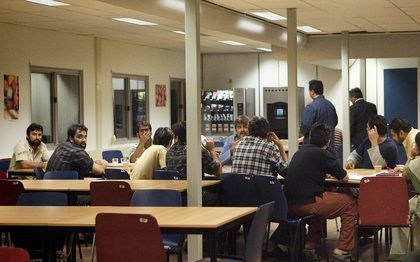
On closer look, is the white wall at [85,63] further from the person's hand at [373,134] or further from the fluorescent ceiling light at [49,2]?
the person's hand at [373,134]

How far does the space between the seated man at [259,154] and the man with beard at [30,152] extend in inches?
140

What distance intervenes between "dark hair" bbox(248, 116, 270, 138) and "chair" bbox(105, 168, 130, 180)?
1.54 meters

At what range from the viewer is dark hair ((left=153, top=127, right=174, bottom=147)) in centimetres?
895

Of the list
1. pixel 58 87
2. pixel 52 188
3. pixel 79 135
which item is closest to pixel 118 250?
pixel 52 188

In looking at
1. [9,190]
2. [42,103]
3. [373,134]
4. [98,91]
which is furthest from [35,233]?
[98,91]

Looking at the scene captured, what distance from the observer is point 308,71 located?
1795 centimetres

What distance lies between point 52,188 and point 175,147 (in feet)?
4.67

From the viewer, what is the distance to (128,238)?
4777 millimetres

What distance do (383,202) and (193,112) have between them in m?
1.88

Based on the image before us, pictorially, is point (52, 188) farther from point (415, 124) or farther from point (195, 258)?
point (415, 124)

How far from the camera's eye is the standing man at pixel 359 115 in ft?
39.0

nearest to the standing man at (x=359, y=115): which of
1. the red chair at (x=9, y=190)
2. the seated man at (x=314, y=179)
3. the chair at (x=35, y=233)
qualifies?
the seated man at (x=314, y=179)

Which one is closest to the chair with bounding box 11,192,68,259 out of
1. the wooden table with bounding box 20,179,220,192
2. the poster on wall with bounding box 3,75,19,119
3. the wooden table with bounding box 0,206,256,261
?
the wooden table with bounding box 0,206,256,261

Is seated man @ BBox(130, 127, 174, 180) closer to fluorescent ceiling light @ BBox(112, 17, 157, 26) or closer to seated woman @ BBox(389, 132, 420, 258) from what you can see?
seated woman @ BBox(389, 132, 420, 258)
